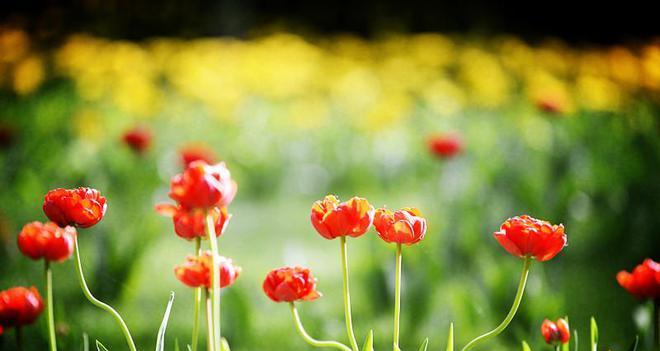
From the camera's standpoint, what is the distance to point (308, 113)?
2.81 meters

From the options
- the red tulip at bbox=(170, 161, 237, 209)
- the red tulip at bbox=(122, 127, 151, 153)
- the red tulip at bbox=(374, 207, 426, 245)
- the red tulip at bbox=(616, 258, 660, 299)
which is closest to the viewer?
the red tulip at bbox=(170, 161, 237, 209)

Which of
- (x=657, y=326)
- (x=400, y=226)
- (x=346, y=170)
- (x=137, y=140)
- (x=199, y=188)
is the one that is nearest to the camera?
(x=199, y=188)

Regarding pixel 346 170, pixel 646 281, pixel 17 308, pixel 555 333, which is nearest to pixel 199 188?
pixel 17 308

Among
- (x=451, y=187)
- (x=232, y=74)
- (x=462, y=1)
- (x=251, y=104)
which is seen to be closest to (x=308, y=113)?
(x=251, y=104)

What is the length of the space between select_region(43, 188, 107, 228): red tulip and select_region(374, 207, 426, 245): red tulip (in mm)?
299

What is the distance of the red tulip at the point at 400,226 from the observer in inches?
27.6

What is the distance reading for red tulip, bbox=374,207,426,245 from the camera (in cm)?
70

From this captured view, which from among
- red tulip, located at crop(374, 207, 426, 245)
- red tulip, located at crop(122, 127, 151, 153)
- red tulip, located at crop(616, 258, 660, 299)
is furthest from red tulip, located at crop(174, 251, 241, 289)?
red tulip, located at crop(122, 127, 151, 153)

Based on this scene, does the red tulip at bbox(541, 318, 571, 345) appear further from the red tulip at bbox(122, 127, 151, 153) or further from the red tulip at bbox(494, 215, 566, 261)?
the red tulip at bbox(122, 127, 151, 153)

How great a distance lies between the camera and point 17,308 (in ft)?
2.51

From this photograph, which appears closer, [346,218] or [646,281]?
Result: [346,218]

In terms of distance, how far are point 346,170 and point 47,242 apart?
5.59 ft

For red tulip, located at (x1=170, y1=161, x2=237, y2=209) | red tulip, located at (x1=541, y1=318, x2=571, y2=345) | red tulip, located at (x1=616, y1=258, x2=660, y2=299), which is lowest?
red tulip, located at (x1=541, y1=318, x2=571, y2=345)

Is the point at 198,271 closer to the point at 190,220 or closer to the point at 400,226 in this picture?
the point at 190,220
